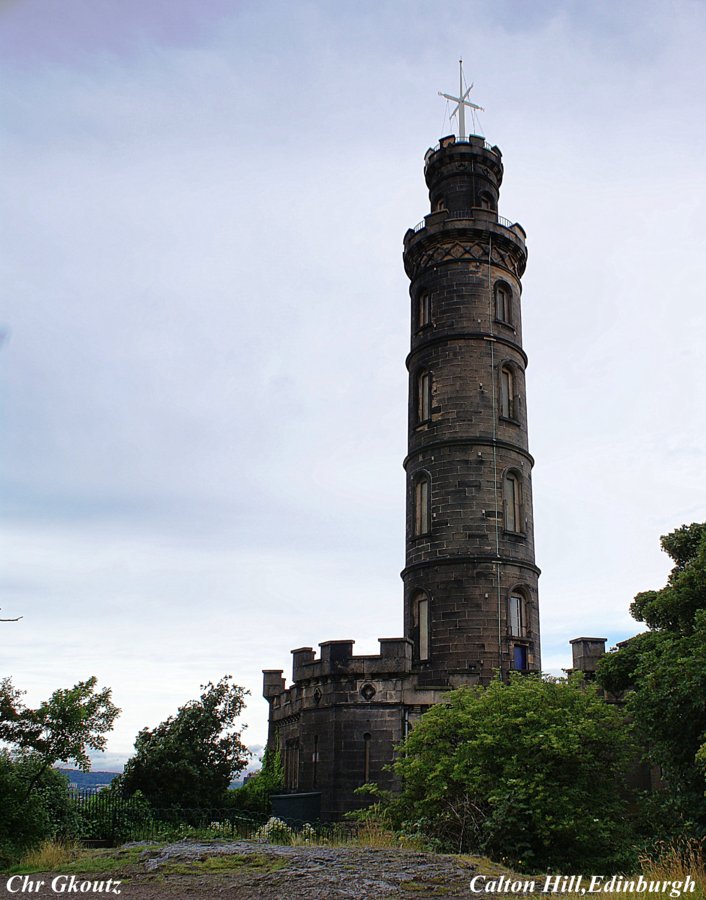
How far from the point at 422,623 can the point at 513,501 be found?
15.4ft

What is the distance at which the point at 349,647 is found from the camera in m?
24.7

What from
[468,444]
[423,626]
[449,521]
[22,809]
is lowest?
[22,809]

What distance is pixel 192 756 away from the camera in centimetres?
2938

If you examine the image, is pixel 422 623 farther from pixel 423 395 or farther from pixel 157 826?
pixel 157 826

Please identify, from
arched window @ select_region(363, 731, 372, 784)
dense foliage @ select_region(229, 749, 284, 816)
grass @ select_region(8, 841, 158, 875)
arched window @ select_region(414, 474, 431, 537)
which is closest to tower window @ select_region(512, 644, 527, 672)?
arched window @ select_region(414, 474, 431, 537)

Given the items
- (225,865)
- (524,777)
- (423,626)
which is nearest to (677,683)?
(524,777)

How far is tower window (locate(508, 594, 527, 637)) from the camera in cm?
2683

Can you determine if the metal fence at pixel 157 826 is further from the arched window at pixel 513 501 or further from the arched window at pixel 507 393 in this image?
the arched window at pixel 507 393

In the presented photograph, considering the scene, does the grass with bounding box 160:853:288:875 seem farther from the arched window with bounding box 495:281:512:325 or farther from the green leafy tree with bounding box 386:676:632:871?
the arched window with bounding box 495:281:512:325

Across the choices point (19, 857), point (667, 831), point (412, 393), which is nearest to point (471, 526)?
point (412, 393)

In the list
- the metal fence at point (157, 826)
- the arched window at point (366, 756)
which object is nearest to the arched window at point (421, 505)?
the arched window at point (366, 756)

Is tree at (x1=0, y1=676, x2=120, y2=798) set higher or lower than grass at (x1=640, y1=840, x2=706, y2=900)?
higher

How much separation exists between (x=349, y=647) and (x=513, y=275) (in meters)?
14.0

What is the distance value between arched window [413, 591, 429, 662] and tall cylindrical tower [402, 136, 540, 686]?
4 cm
